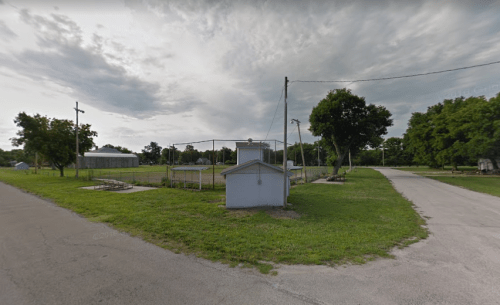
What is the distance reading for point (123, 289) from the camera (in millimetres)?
3350

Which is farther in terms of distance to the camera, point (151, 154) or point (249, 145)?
point (151, 154)

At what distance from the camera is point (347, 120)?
25875mm

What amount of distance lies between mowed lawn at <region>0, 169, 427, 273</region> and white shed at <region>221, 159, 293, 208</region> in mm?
766

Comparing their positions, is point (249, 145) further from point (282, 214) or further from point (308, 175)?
point (308, 175)

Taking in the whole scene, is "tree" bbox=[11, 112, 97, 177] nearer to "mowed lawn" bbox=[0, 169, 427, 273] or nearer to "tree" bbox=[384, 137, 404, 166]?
"mowed lawn" bbox=[0, 169, 427, 273]

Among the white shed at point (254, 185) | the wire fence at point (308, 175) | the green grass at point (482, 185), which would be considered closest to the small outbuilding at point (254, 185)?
the white shed at point (254, 185)

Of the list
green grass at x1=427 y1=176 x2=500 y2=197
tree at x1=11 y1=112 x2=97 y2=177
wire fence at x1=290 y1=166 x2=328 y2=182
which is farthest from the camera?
tree at x1=11 y1=112 x2=97 y2=177

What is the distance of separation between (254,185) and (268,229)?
3471 mm

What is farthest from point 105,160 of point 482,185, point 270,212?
point 482,185

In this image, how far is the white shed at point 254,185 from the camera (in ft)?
31.3

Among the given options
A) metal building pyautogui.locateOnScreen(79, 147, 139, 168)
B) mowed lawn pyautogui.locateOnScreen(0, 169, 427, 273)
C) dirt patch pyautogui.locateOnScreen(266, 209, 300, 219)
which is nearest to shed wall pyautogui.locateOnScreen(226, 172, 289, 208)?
mowed lawn pyautogui.locateOnScreen(0, 169, 427, 273)

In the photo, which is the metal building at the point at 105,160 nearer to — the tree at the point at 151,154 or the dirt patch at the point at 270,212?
the tree at the point at 151,154

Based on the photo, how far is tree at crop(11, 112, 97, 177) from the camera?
2406 centimetres

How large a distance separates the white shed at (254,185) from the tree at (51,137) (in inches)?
1085
